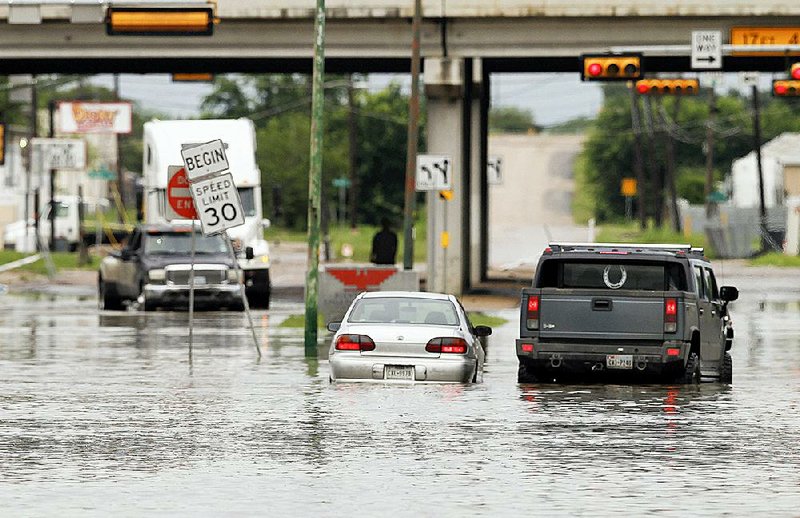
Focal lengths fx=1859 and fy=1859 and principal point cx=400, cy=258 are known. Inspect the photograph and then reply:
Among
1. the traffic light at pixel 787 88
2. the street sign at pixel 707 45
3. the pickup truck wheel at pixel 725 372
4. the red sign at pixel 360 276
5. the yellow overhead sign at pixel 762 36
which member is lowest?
the pickup truck wheel at pixel 725 372

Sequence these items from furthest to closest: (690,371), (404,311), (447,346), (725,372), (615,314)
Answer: (725,372)
(404,311)
(690,371)
(615,314)
(447,346)

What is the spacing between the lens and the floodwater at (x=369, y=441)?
1252cm

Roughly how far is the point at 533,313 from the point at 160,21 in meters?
22.0

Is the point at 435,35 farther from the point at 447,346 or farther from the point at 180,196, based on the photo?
the point at 447,346

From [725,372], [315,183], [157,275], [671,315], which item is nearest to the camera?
[671,315]

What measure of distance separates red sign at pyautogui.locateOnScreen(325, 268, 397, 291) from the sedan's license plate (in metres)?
10.8

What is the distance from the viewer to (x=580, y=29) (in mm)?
44500

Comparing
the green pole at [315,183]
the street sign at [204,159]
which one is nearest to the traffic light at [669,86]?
the green pole at [315,183]

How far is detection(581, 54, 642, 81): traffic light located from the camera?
40.3 meters

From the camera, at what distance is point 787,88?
4191 centimetres

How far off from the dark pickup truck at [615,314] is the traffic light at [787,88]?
1984 cm

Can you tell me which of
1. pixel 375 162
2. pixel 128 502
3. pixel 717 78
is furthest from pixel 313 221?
pixel 375 162

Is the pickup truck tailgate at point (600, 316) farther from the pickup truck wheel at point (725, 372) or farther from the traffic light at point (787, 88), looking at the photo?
the traffic light at point (787, 88)

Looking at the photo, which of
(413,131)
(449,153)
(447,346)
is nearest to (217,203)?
(447,346)
